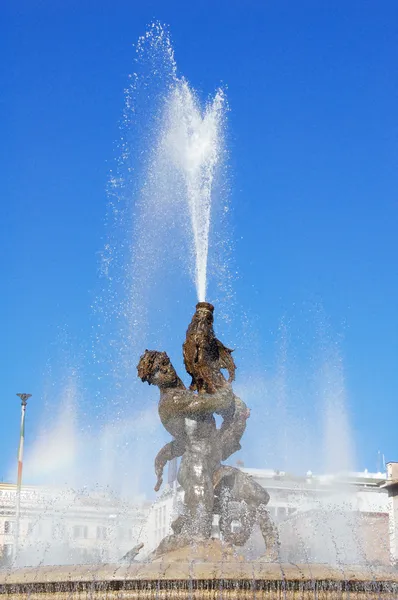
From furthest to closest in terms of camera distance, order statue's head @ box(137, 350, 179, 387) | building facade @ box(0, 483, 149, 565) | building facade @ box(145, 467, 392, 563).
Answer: building facade @ box(145, 467, 392, 563) < building facade @ box(0, 483, 149, 565) < statue's head @ box(137, 350, 179, 387)

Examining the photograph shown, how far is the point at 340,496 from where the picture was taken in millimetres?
46062

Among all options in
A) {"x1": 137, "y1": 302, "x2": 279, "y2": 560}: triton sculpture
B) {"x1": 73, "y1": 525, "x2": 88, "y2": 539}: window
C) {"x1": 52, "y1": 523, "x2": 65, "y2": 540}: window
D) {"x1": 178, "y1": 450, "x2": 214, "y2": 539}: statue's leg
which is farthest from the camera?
{"x1": 73, "y1": 525, "x2": 88, "y2": 539}: window

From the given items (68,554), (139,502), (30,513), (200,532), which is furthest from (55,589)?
(30,513)

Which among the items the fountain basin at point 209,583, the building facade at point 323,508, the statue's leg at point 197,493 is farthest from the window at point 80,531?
the fountain basin at point 209,583

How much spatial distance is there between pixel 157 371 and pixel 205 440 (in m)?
1.30

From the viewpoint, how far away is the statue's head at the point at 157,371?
43.7 ft

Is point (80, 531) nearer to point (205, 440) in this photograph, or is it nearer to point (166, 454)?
point (166, 454)

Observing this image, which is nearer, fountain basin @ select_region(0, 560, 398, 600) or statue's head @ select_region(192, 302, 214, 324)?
fountain basin @ select_region(0, 560, 398, 600)

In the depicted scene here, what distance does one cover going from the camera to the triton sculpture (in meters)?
12.5

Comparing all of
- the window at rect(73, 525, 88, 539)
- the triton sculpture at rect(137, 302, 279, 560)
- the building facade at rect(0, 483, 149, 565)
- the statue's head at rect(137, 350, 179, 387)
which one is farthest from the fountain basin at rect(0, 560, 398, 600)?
the window at rect(73, 525, 88, 539)

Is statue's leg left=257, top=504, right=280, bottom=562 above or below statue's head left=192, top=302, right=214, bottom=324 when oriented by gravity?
below

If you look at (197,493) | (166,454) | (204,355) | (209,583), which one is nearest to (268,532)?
(197,493)

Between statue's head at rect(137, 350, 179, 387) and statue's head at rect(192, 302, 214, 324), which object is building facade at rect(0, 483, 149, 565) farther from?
statue's head at rect(192, 302, 214, 324)

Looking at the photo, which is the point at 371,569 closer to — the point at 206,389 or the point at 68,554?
the point at 206,389
